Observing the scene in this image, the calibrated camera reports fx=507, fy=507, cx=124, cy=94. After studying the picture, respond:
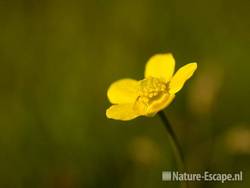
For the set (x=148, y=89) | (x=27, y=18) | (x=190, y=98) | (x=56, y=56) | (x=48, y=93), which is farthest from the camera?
(x=27, y=18)

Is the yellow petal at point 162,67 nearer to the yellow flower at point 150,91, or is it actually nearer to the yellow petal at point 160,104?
the yellow flower at point 150,91

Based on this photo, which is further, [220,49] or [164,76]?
[220,49]

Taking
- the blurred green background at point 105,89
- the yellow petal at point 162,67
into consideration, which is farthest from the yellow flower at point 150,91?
the blurred green background at point 105,89

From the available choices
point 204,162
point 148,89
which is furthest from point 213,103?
point 148,89

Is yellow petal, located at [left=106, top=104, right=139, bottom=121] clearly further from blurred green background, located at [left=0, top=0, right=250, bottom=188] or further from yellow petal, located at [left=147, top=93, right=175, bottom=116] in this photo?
blurred green background, located at [left=0, top=0, right=250, bottom=188]

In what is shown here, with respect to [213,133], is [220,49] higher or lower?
higher

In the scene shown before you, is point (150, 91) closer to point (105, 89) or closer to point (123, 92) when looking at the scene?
point (123, 92)

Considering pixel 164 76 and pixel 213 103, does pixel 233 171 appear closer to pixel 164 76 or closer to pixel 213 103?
pixel 213 103
